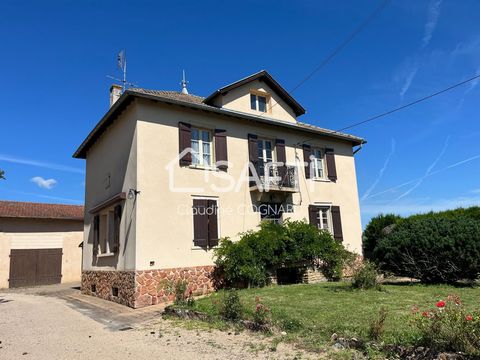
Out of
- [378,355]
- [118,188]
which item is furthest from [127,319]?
[378,355]

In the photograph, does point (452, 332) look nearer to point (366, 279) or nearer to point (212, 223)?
point (366, 279)

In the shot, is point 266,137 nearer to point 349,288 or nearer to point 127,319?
point 349,288

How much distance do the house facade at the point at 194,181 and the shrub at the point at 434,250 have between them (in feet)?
13.3

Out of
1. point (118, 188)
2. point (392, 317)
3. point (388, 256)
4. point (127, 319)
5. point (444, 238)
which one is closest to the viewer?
point (392, 317)

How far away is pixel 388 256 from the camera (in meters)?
12.3

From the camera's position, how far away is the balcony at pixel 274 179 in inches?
561

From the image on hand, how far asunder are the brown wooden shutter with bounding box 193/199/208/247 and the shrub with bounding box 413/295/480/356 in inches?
333

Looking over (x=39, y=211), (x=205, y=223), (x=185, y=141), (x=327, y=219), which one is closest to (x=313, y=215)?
(x=327, y=219)

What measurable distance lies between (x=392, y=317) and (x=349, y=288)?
12.7 feet

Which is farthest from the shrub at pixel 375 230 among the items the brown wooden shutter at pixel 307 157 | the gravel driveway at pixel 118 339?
the gravel driveway at pixel 118 339

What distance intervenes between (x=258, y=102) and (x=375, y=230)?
351 inches

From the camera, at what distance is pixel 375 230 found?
62.5 ft

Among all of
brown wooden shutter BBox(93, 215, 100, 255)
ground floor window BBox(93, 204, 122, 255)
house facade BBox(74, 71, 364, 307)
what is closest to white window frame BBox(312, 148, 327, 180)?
house facade BBox(74, 71, 364, 307)

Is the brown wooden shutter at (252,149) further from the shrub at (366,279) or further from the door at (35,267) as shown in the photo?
Result: the door at (35,267)
